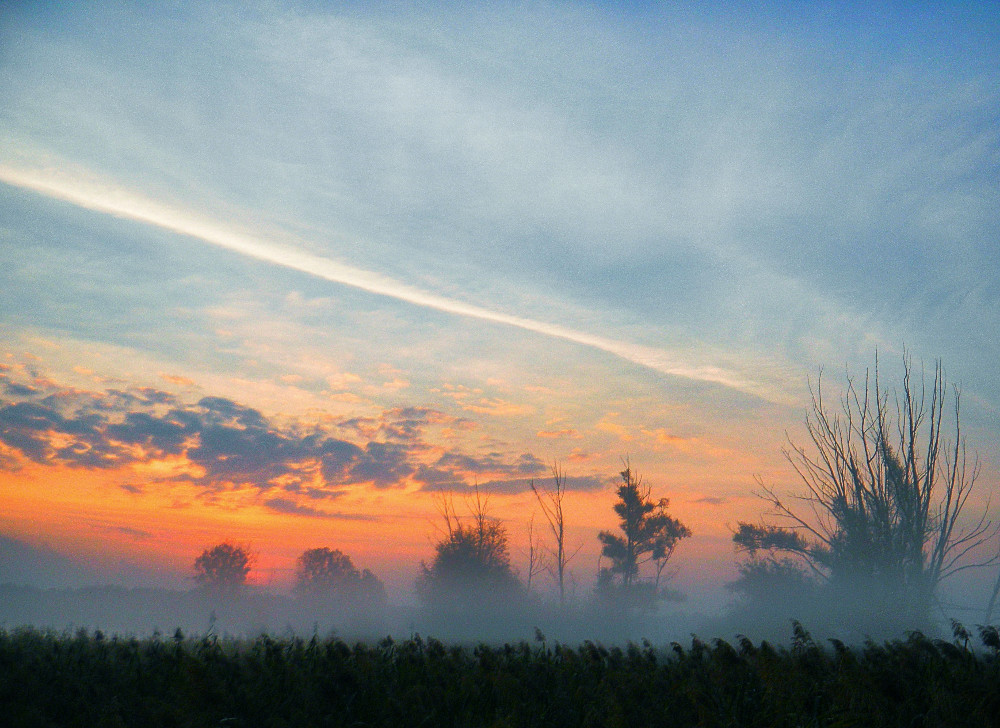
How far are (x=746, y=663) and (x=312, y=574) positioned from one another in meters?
66.6

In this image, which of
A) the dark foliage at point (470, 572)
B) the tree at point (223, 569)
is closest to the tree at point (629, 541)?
the dark foliage at point (470, 572)

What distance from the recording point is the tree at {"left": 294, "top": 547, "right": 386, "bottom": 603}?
66.7m

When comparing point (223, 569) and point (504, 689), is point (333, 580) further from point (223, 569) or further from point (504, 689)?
point (504, 689)

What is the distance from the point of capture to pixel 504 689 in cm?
683

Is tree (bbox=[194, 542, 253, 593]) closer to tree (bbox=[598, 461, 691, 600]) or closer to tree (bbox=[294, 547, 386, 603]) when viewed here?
tree (bbox=[294, 547, 386, 603])

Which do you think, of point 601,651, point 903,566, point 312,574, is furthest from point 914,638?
point 312,574

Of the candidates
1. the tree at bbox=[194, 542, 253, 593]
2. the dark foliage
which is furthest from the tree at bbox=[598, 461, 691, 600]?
the tree at bbox=[194, 542, 253, 593]

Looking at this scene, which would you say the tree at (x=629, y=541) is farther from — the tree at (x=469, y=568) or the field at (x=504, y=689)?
the field at (x=504, y=689)

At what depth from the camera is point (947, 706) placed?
5.88 metres

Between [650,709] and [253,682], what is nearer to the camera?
[650,709]

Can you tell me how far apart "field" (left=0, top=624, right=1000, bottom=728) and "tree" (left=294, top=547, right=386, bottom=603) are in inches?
2462

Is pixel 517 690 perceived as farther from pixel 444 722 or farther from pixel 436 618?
pixel 436 618

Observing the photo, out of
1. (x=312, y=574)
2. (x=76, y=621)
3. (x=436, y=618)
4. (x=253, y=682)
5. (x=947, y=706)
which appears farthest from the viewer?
(x=312, y=574)

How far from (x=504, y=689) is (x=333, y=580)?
6592cm
